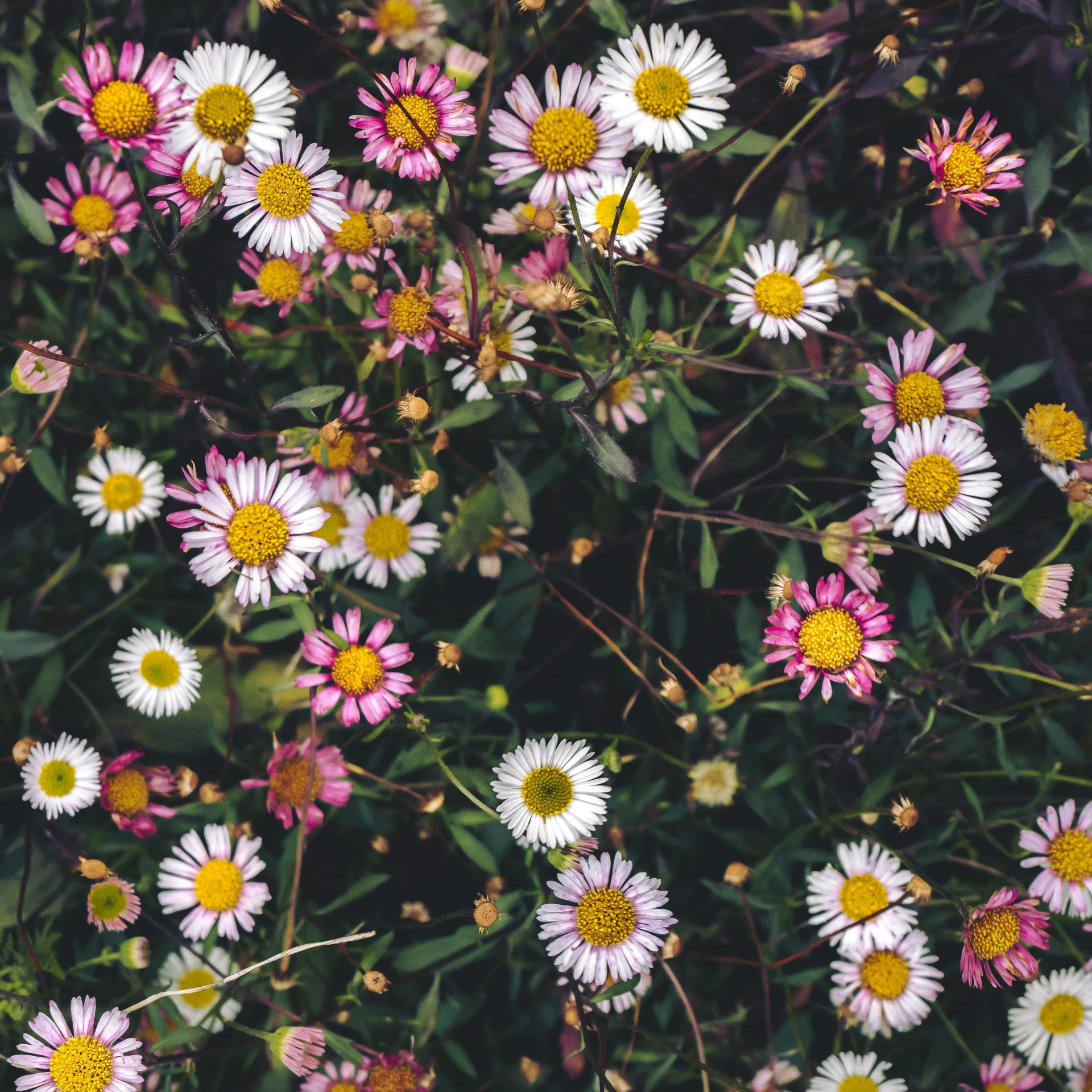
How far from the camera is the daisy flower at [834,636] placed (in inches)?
53.8

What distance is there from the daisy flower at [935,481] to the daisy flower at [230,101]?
107 centimetres

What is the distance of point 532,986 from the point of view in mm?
1665

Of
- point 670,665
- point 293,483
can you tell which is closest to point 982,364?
point 670,665

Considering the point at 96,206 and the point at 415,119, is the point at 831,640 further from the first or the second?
the point at 96,206

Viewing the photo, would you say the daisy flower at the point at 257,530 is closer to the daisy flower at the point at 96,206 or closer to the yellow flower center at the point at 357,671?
the yellow flower center at the point at 357,671

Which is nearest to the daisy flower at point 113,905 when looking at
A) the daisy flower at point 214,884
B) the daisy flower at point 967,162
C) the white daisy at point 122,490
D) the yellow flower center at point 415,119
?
the daisy flower at point 214,884

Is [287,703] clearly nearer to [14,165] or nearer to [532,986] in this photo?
[532,986]

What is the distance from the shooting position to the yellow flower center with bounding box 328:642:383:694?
4.69 feet

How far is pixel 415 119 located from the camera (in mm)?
1363

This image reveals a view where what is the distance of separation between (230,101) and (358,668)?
0.91 meters

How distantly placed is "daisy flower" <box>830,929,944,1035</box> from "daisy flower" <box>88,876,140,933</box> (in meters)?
1.20

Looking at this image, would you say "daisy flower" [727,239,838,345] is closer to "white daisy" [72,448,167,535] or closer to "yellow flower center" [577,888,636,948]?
"yellow flower center" [577,888,636,948]

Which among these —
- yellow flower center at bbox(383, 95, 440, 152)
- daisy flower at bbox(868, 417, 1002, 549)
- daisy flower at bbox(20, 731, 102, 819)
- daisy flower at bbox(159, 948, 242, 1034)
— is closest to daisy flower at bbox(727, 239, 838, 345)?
daisy flower at bbox(868, 417, 1002, 549)

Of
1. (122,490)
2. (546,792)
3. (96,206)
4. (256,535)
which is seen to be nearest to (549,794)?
(546,792)
